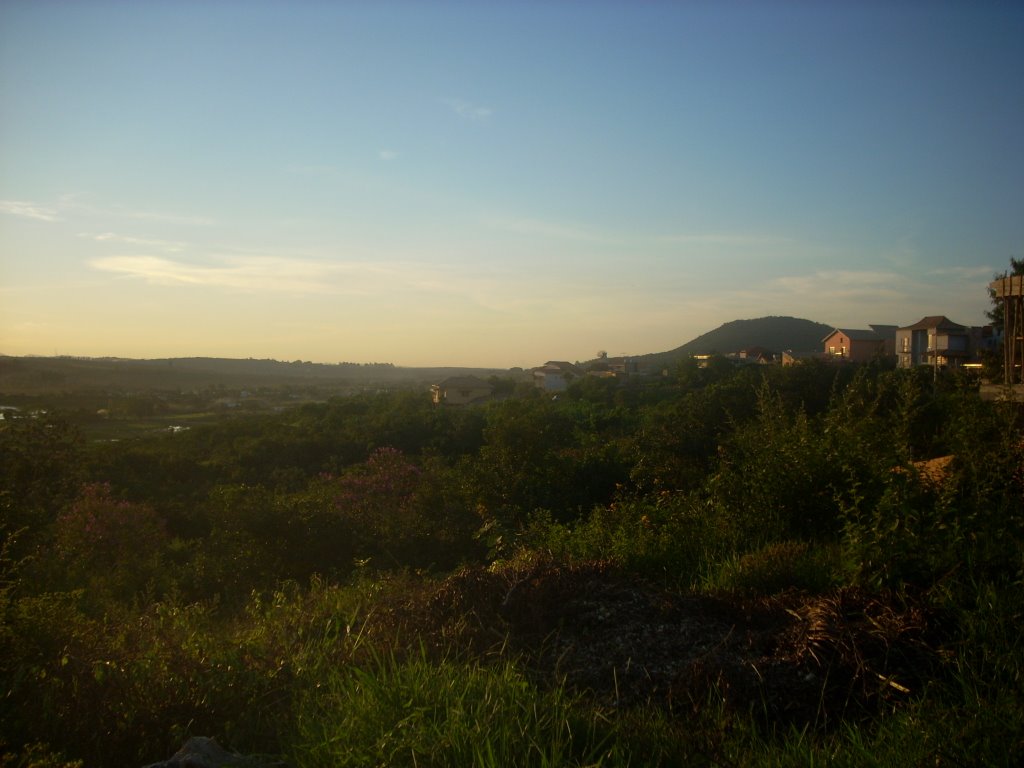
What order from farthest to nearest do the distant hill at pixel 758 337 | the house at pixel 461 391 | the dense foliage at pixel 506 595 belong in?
the distant hill at pixel 758 337 < the house at pixel 461 391 < the dense foliage at pixel 506 595

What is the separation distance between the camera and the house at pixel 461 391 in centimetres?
5063

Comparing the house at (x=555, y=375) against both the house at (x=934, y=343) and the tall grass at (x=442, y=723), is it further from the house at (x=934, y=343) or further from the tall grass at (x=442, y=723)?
the tall grass at (x=442, y=723)

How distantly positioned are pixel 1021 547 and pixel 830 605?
1.40 metres

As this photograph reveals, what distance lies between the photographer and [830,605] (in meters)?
4.42

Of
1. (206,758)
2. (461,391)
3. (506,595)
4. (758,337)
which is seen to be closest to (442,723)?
(206,758)

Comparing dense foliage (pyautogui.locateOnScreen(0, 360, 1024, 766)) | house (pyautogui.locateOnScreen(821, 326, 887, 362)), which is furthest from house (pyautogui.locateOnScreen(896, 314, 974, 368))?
dense foliage (pyautogui.locateOnScreen(0, 360, 1024, 766))

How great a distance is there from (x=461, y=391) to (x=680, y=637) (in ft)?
160

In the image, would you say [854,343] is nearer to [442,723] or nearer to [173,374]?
[173,374]

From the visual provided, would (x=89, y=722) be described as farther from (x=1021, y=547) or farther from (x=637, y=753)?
(x=1021, y=547)

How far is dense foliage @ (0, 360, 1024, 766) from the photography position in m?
3.07

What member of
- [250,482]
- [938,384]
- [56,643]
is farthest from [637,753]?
[250,482]

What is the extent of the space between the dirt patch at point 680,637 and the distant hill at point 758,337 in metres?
68.7

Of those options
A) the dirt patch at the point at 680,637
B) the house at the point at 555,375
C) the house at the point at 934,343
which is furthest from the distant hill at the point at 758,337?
the dirt patch at the point at 680,637

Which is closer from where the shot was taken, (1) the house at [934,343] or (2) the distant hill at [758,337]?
(1) the house at [934,343]
